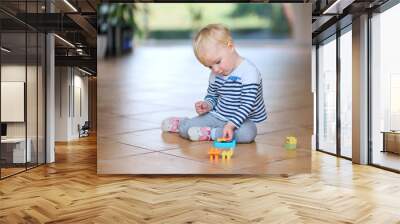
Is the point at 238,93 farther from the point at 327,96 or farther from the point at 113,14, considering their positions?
the point at 327,96

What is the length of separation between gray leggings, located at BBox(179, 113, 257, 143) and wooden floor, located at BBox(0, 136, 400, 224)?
0.54m

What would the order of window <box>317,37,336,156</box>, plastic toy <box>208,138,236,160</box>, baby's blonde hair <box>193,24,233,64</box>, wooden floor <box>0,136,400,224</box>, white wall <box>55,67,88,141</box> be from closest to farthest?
wooden floor <box>0,136,400,224</box> → plastic toy <box>208,138,236,160</box> → baby's blonde hair <box>193,24,233,64</box> → window <box>317,37,336,156</box> → white wall <box>55,67,88,141</box>

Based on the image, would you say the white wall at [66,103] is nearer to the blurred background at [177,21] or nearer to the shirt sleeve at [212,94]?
the blurred background at [177,21]

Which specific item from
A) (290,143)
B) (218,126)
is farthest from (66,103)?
(290,143)

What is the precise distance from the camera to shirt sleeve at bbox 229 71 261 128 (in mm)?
5785

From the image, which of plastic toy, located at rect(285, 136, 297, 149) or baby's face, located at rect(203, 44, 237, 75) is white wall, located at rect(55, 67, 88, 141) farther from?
plastic toy, located at rect(285, 136, 297, 149)

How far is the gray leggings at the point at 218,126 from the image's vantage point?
5.85m

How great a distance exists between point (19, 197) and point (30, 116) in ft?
7.71

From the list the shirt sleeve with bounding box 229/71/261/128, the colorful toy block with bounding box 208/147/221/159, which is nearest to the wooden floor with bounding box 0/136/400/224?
the colorful toy block with bounding box 208/147/221/159

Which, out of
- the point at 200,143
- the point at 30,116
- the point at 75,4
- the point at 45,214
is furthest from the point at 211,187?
the point at 75,4

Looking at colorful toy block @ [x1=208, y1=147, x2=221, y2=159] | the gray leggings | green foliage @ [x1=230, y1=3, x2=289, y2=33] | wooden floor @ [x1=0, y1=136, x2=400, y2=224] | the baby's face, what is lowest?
wooden floor @ [x1=0, y1=136, x2=400, y2=224]

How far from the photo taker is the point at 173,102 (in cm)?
600

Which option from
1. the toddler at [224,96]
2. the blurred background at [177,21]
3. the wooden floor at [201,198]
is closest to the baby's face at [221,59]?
the toddler at [224,96]

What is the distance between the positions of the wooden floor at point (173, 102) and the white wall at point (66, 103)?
26.0ft
